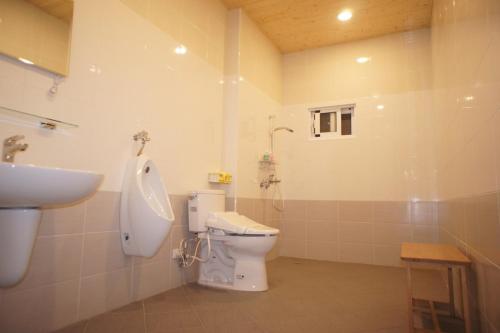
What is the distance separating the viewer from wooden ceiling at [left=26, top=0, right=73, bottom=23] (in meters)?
1.53

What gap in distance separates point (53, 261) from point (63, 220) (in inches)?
7.7

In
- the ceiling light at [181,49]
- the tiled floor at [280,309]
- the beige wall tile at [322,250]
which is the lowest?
the tiled floor at [280,309]

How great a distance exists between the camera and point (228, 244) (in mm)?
2309

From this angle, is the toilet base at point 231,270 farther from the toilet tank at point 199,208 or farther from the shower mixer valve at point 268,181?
the shower mixer valve at point 268,181

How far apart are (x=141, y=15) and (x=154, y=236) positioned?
4.75 ft

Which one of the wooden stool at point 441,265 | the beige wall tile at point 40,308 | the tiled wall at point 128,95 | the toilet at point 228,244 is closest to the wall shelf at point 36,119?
the tiled wall at point 128,95

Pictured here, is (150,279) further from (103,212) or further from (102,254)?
(103,212)

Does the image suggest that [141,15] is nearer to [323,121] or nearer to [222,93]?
[222,93]

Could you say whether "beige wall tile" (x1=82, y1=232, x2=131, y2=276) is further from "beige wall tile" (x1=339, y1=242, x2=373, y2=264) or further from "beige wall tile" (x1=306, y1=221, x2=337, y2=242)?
"beige wall tile" (x1=339, y1=242, x2=373, y2=264)

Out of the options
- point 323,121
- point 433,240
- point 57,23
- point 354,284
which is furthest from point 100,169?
point 433,240

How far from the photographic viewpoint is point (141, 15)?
2100 mm

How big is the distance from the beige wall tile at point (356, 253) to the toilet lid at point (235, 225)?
1.54 metres

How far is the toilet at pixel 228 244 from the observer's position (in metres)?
2.24

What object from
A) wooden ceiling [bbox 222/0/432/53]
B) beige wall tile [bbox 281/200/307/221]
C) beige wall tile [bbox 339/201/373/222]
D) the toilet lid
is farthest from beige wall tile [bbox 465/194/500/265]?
wooden ceiling [bbox 222/0/432/53]
